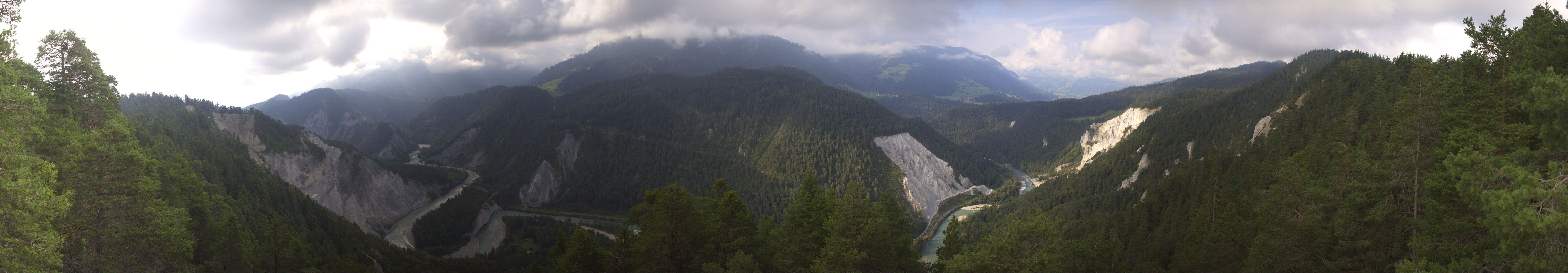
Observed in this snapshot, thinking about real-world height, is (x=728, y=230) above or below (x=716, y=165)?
above

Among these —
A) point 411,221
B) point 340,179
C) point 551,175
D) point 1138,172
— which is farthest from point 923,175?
point 340,179

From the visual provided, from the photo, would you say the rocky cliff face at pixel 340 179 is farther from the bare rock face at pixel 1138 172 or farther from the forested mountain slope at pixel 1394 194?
the bare rock face at pixel 1138 172

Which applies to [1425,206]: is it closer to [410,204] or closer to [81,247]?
[81,247]

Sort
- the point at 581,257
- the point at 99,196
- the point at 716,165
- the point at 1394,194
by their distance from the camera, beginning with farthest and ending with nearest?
the point at 716,165 < the point at 581,257 < the point at 99,196 < the point at 1394,194

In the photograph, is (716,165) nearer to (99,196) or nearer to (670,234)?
(670,234)

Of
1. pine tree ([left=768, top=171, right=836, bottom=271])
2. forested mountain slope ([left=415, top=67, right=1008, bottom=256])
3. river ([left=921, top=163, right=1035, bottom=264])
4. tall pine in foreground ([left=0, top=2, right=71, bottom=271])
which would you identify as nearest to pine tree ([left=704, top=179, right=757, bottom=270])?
pine tree ([left=768, top=171, right=836, bottom=271])

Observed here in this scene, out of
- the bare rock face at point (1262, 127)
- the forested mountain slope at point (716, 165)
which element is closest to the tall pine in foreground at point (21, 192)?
the bare rock face at point (1262, 127)

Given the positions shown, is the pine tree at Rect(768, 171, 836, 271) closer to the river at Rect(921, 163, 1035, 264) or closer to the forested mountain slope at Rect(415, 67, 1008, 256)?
the river at Rect(921, 163, 1035, 264)
